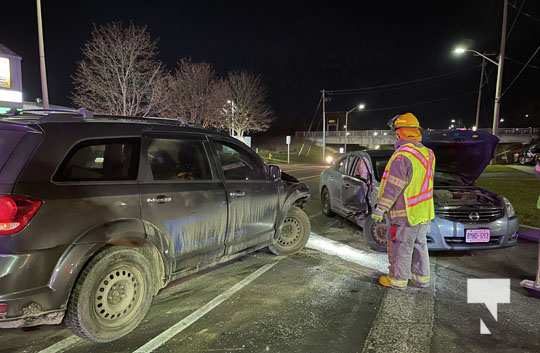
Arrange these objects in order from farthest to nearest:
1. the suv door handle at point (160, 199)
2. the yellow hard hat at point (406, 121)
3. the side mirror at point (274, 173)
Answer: the side mirror at point (274, 173) → the yellow hard hat at point (406, 121) → the suv door handle at point (160, 199)

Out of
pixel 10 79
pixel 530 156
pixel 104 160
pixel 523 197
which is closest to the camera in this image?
pixel 104 160

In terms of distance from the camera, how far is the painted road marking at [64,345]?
9.95 feet

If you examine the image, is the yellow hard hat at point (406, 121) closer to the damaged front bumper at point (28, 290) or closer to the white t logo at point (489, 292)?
the white t logo at point (489, 292)

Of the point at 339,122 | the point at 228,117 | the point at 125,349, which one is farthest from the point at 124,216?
the point at 339,122

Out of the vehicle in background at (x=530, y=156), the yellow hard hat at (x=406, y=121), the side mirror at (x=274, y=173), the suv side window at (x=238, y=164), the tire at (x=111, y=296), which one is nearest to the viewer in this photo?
the tire at (x=111, y=296)

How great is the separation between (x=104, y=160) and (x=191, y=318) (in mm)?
1668

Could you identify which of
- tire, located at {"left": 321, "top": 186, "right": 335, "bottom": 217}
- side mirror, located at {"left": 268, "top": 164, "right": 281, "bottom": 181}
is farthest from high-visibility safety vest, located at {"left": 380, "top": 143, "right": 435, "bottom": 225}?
tire, located at {"left": 321, "top": 186, "right": 335, "bottom": 217}

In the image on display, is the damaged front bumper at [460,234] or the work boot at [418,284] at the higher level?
the damaged front bumper at [460,234]

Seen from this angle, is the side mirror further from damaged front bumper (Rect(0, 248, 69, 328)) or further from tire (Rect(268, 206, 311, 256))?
damaged front bumper (Rect(0, 248, 69, 328))

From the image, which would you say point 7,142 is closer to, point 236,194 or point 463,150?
point 236,194

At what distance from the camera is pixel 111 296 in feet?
10.6

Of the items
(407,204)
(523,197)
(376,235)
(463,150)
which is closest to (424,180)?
(407,204)

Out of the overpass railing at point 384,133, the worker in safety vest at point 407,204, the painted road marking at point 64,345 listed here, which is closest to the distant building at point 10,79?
the painted road marking at point 64,345

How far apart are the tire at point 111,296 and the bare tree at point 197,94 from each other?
125 ft
